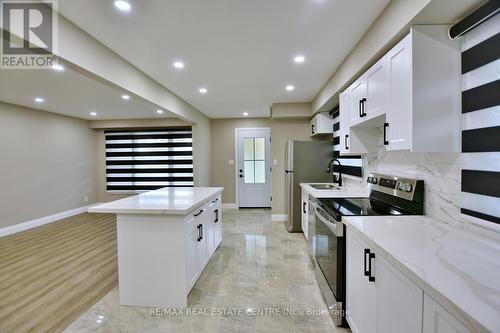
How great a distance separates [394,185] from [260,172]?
444 centimetres

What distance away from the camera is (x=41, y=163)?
5.06 m

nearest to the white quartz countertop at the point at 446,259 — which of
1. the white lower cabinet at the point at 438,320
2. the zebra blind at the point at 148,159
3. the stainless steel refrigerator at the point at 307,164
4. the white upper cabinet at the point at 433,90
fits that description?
the white lower cabinet at the point at 438,320

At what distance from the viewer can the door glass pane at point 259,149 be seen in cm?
637

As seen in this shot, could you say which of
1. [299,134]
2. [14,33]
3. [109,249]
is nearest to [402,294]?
[14,33]

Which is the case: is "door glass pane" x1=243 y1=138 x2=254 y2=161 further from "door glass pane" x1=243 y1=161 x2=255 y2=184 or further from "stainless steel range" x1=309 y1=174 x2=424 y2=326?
"stainless steel range" x1=309 y1=174 x2=424 y2=326

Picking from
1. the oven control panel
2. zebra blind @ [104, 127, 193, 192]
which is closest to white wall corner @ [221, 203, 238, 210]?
zebra blind @ [104, 127, 193, 192]

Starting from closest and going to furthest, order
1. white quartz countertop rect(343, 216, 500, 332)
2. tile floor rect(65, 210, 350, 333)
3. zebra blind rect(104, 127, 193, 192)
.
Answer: white quartz countertop rect(343, 216, 500, 332)
tile floor rect(65, 210, 350, 333)
zebra blind rect(104, 127, 193, 192)

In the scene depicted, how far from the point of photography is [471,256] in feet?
3.66

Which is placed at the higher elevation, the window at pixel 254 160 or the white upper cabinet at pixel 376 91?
the white upper cabinet at pixel 376 91

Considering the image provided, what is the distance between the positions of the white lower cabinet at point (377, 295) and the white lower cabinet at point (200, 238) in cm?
143

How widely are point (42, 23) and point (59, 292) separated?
2.51 meters

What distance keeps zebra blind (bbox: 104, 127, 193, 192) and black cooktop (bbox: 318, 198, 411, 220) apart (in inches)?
189

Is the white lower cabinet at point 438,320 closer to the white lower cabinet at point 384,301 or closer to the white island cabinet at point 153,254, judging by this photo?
the white lower cabinet at point 384,301

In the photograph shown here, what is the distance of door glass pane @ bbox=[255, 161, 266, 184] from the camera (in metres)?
6.40
